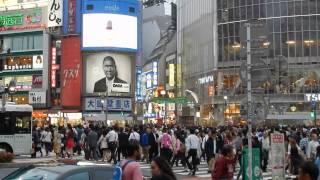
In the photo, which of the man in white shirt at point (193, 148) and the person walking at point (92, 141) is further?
the person walking at point (92, 141)

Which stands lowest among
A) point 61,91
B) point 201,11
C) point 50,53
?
point 61,91

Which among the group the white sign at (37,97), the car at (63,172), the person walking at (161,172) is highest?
the white sign at (37,97)

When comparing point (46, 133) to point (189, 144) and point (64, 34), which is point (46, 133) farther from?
point (64, 34)

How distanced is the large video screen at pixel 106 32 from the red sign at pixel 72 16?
169 centimetres

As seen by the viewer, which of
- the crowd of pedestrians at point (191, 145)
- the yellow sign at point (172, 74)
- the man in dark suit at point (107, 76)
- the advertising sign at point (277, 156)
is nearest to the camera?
the advertising sign at point (277, 156)

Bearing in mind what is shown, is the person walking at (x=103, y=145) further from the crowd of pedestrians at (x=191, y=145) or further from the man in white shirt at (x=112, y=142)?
the man in white shirt at (x=112, y=142)

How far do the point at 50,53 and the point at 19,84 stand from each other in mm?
6359

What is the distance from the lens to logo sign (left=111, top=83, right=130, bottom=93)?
240 feet

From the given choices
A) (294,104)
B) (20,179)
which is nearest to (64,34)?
(294,104)

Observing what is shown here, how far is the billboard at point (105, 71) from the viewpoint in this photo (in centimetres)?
7306

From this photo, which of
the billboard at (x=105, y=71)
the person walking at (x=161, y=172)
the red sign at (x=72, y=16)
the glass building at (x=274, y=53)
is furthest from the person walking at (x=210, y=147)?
the red sign at (x=72, y=16)

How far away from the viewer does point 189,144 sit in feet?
70.9

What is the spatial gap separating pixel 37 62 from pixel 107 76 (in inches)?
451

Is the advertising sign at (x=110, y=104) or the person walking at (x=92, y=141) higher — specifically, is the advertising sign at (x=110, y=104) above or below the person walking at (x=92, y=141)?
above
